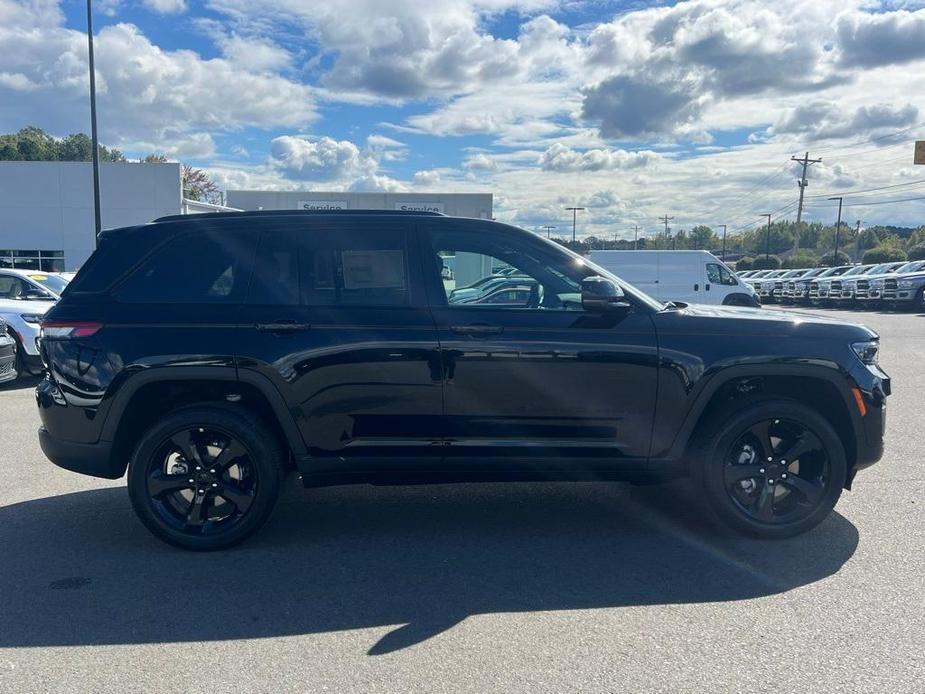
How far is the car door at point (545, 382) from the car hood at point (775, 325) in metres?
0.40

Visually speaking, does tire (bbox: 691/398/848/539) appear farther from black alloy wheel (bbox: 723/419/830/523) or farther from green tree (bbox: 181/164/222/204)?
green tree (bbox: 181/164/222/204)

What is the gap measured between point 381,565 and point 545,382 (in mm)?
1398

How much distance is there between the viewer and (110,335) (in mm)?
4473

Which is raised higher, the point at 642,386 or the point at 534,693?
the point at 642,386

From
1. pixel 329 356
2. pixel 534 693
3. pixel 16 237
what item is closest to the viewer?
pixel 534 693

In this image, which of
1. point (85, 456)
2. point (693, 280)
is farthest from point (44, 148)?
point (85, 456)

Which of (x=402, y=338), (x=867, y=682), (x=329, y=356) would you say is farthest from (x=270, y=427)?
(x=867, y=682)

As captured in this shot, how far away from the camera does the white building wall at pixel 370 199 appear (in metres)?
32.3

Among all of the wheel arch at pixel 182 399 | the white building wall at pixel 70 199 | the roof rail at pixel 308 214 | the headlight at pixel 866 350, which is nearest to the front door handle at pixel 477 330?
the roof rail at pixel 308 214

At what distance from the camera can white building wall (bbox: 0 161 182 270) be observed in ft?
109

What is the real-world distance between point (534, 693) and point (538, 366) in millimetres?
1882

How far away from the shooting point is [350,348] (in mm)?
4457

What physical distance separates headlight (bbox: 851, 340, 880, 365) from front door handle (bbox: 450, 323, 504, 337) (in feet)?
7.11

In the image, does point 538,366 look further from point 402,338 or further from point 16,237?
point 16,237
